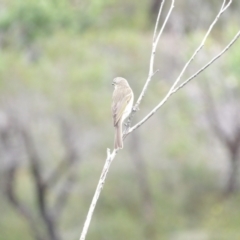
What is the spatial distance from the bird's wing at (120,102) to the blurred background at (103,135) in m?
7.05

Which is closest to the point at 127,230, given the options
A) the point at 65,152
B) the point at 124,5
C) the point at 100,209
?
the point at 100,209

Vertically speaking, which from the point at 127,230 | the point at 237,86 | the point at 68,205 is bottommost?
the point at 127,230

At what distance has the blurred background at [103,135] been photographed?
40.1 feet

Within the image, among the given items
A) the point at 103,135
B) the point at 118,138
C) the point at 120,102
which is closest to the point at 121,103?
the point at 120,102

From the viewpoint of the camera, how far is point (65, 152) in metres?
13.7

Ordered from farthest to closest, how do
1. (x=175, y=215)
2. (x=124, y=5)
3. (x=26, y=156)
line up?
(x=124, y=5) < (x=175, y=215) < (x=26, y=156)

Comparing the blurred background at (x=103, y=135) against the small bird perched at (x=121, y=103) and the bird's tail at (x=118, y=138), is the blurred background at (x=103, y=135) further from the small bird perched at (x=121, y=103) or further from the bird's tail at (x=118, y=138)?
the bird's tail at (x=118, y=138)

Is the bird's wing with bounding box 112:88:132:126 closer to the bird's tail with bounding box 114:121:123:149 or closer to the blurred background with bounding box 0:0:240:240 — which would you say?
the bird's tail with bounding box 114:121:123:149

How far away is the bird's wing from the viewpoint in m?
4.74

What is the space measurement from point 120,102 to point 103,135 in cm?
791

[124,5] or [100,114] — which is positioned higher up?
[124,5]

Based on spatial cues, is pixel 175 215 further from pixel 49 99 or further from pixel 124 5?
pixel 124 5

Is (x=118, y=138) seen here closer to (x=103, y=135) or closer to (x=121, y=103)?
(x=121, y=103)

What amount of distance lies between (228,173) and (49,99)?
5.70 meters
